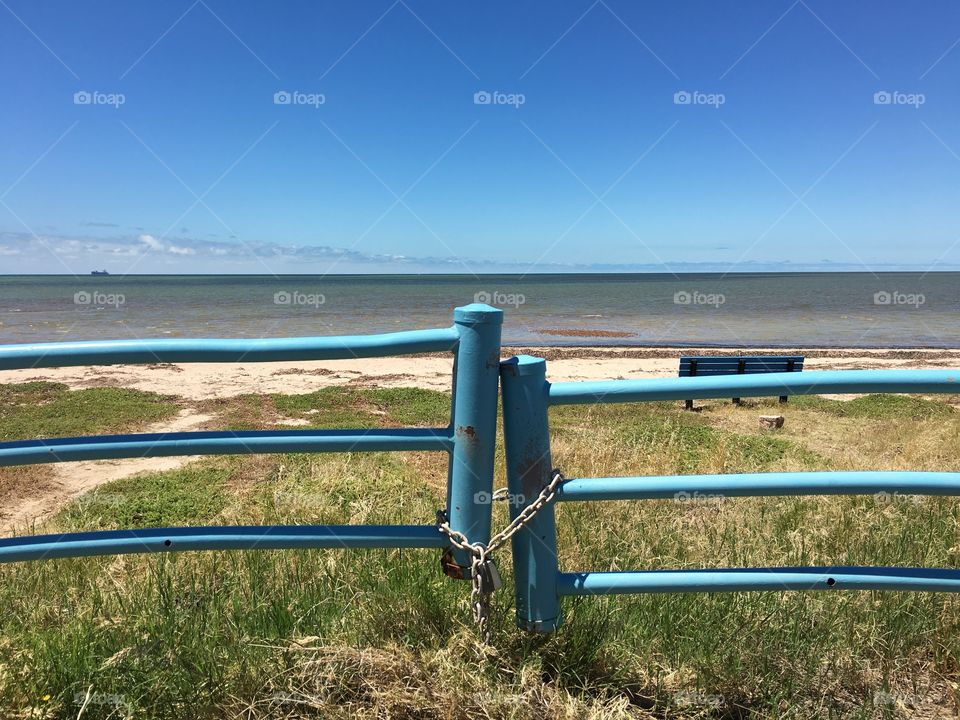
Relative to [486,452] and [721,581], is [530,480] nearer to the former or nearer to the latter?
[486,452]

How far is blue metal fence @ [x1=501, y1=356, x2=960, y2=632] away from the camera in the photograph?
78.2 inches

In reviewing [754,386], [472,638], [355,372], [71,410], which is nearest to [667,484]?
[754,386]

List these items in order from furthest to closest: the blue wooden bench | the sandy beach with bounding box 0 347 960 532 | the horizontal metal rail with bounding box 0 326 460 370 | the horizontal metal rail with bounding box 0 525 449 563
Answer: the blue wooden bench → the sandy beach with bounding box 0 347 960 532 → the horizontal metal rail with bounding box 0 525 449 563 → the horizontal metal rail with bounding box 0 326 460 370

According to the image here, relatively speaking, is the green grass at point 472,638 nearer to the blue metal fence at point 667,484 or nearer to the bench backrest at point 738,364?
the blue metal fence at point 667,484

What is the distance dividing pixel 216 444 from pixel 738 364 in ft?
41.4

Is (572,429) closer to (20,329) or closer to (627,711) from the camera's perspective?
(627,711)

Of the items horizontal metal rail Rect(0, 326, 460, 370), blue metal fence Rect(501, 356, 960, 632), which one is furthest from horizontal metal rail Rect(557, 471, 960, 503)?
horizontal metal rail Rect(0, 326, 460, 370)

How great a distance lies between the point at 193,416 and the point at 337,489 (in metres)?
6.37

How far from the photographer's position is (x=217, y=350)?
1.88 m

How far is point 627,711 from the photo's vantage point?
2.01 metres

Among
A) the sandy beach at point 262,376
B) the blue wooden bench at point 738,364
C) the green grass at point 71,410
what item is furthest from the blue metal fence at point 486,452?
the blue wooden bench at point 738,364

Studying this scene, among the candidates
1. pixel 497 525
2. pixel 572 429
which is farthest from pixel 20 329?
pixel 497 525

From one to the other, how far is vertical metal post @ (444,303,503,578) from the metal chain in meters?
0.03

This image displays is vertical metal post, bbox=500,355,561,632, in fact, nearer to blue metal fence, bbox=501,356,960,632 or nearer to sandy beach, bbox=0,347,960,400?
blue metal fence, bbox=501,356,960,632
